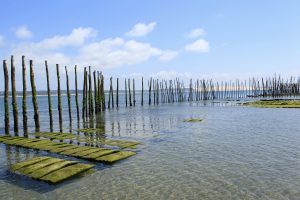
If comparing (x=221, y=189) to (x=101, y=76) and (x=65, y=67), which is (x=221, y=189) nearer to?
(x=65, y=67)

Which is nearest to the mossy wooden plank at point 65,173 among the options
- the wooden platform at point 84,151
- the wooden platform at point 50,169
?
the wooden platform at point 50,169

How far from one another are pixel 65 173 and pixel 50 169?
81cm

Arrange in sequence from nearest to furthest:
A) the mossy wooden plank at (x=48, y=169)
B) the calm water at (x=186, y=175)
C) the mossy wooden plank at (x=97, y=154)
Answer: the calm water at (x=186, y=175) → the mossy wooden plank at (x=48, y=169) → the mossy wooden plank at (x=97, y=154)

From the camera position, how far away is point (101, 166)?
46.5 ft

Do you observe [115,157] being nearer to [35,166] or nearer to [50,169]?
[50,169]

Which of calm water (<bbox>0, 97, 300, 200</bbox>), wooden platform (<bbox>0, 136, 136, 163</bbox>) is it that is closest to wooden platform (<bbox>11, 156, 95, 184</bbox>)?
calm water (<bbox>0, 97, 300, 200</bbox>)

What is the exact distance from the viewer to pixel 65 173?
12422 mm

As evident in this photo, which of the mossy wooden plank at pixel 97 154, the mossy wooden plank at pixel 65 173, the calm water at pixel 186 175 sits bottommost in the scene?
the calm water at pixel 186 175

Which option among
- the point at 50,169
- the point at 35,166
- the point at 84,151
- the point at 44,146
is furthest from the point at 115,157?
the point at 44,146

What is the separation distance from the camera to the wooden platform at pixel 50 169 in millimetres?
12125

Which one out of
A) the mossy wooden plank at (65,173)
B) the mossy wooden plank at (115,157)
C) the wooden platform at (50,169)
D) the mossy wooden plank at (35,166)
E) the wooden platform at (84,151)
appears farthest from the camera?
the wooden platform at (84,151)

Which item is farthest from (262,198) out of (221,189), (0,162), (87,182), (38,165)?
(0,162)

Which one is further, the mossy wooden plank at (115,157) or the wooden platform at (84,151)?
the wooden platform at (84,151)

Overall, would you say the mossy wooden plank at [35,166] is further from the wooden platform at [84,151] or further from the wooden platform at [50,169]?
the wooden platform at [84,151]
